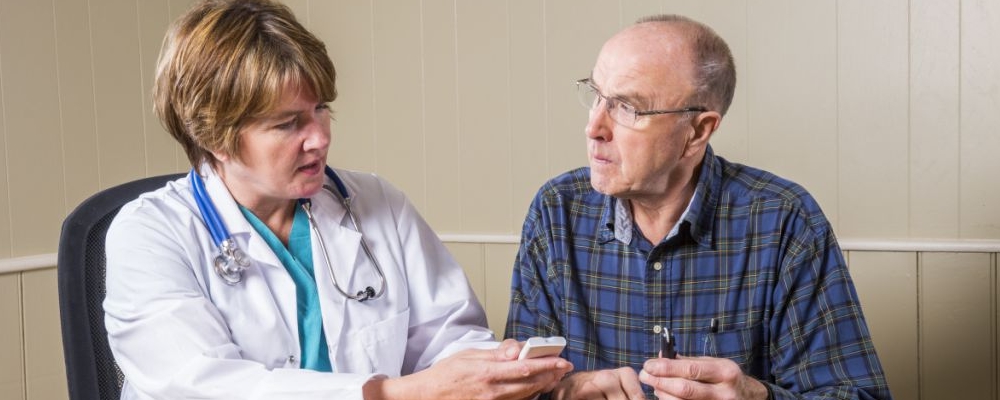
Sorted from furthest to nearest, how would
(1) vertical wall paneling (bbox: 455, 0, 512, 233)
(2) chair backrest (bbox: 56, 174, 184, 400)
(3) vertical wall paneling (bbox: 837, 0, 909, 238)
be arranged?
(1) vertical wall paneling (bbox: 455, 0, 512, 233)
(3) vertical wall paneling (bbox: 837, 0, 909, 238)
(2) chair backrest (bbox: 56, 174, 184, 400)

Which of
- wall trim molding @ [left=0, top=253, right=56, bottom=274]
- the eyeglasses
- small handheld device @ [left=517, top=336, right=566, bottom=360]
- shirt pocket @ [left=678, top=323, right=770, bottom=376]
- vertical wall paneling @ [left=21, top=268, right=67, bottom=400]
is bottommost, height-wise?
vertical wall paneling @ [left=21, top=268, right=67, bottom=400]

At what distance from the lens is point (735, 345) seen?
1608mm

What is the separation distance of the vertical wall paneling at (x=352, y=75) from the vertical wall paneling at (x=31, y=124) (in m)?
0.86

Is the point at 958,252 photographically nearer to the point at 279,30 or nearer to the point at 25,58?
the point at 279,30

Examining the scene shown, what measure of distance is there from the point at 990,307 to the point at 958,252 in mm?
152

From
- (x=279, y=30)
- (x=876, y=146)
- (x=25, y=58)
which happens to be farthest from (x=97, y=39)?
(x=876, y=146)

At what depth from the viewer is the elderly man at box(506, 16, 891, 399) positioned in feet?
5.16

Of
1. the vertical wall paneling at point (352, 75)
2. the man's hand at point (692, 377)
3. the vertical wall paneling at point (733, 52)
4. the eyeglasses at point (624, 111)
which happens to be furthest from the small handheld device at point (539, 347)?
the vertical wall paneling at point (352, 75)

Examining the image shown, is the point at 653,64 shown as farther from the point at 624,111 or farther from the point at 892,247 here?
the point at 892,247

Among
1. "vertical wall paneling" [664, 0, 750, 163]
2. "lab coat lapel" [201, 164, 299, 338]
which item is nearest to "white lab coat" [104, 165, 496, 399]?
"lab coat lapel" [201, 164, 299, 338]

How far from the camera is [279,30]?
4.91ft

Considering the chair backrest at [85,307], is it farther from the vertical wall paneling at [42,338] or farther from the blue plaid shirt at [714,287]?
the vertical wall paneling at [42,338]

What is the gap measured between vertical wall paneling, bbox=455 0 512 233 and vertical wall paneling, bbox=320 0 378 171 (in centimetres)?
34

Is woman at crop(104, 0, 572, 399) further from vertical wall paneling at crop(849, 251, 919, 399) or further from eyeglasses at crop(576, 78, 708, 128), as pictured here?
vertical wall paneling at crop(849, 251, 919, 399)
